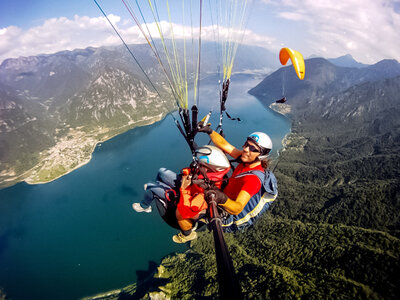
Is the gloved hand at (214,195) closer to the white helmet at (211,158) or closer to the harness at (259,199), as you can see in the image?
the white helmet at (211,158)

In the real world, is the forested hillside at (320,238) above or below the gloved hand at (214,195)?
below

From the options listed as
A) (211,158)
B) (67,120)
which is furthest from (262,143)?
(67,120)

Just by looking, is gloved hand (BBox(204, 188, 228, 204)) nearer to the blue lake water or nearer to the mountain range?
the blue lake water

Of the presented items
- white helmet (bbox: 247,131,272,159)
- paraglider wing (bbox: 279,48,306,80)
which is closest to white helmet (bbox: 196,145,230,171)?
white helmet (bbox: 247,131,272,159)

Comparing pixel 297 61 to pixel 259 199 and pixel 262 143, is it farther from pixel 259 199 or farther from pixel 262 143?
pixel 259 199

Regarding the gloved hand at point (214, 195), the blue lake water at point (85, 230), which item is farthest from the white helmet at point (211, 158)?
the blue lake water at point (85, 230)

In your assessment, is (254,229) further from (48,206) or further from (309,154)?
(48,206)

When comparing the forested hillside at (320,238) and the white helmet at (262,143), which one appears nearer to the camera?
the white helmet at (262,143)
